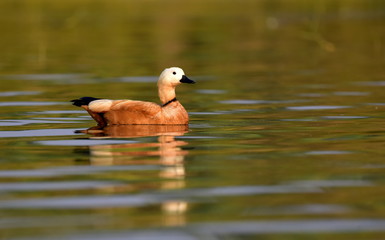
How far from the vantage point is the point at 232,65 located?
26.7m

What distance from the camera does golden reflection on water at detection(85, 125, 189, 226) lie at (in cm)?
883

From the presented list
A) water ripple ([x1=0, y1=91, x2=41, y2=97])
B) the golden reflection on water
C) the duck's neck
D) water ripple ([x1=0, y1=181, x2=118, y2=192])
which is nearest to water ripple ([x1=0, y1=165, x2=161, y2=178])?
the golden reflection on water

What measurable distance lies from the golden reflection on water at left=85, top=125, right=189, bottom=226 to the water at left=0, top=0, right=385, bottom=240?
0.02 m

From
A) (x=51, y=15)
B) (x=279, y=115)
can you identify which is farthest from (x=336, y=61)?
(x=51, y=15)

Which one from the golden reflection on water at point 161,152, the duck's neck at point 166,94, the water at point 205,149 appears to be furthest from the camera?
the duck's neck at point 166,94

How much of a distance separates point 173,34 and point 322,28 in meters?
5.39

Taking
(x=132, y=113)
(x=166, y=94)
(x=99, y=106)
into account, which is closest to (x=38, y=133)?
(x=99, y=106)

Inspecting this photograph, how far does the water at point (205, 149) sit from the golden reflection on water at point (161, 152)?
0.07 feet

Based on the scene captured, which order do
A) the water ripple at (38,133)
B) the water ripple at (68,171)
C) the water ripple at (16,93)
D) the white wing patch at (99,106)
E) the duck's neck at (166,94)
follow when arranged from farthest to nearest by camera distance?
1. the water ripple at (16,93)
2. the duck's neck at (166,94)
3. the white wing patch at (99,106)
4. the water ripple at (38,133)
5. the water ripple at (68,171)

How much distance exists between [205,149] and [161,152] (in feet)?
1.77

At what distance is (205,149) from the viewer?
1239 cm

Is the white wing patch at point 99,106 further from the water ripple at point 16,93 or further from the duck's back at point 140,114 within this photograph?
the water ripple at point 16,93

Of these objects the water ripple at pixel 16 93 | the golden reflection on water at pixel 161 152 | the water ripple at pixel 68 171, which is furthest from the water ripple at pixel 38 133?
the water ripple at pixel 16 93

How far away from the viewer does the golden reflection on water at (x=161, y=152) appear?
8828mm
